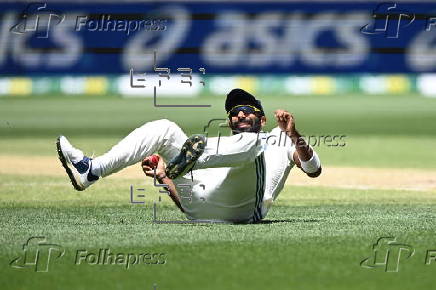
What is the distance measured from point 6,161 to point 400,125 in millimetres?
9381

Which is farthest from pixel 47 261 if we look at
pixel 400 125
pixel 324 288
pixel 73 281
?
pixel 400 125

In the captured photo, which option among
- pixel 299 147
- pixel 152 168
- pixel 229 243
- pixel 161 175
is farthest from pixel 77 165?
pixel 299 147

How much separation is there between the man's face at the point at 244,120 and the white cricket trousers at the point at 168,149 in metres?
0.39

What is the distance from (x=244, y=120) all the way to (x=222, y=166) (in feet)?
1.76

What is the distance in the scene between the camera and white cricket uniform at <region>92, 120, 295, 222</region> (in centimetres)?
715

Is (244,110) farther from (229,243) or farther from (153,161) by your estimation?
(229,243)

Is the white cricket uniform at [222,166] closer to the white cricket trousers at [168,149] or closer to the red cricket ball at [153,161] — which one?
the white cricket trousers at [168,149]

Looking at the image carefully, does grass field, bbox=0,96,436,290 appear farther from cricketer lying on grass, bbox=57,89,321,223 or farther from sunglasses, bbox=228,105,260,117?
sunglasses, bbox=228,105,260,117

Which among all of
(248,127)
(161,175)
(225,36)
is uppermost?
(225,36)

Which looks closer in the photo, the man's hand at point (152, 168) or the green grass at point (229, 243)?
the green grass at point (229, 243)

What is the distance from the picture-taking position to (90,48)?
23641mm

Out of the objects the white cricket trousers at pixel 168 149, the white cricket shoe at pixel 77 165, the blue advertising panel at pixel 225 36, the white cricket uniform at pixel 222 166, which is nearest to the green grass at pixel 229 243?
the white cricket uniform at pixel 222 166

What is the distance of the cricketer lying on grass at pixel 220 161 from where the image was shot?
280 inches

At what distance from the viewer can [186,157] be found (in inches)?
276
